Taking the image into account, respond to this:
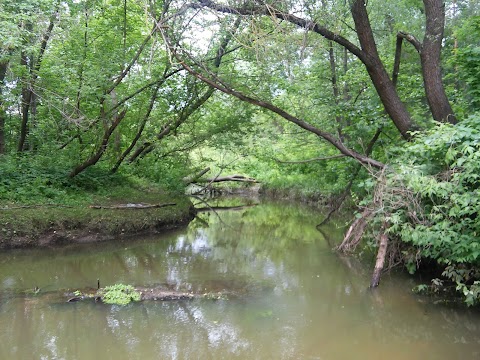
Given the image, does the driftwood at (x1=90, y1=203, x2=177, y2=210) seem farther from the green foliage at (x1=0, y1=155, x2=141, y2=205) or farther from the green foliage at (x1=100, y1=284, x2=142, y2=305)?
the green foliage at (x1=100, y1=284, x2=142, y2=305)

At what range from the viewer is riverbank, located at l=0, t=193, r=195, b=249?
8.93 m

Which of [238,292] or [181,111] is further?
[181,111]

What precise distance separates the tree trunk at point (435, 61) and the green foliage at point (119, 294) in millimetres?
6535

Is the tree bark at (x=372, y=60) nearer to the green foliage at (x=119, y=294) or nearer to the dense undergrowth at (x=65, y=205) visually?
the green foliage at (x=119, y=294)

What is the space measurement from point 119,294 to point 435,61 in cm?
734

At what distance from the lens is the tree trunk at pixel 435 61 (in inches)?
313

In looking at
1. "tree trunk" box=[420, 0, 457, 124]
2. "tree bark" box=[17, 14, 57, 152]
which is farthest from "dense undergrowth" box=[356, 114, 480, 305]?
"tree bark" box=[17, 14, 57, 152]

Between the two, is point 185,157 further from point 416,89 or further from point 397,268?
point 397,268

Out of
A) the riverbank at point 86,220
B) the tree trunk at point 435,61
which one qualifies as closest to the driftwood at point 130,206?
the riverbank at point 86,220

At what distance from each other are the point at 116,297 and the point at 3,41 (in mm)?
5114

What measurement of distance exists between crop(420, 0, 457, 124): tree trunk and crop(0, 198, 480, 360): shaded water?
3430 mm

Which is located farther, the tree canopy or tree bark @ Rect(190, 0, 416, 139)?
tree bark @ Rect(190, 0, 416, 139)

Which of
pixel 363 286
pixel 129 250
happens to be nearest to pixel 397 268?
pixel 363 286

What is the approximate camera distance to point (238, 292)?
21.7 feet
